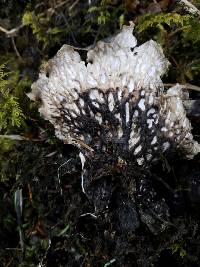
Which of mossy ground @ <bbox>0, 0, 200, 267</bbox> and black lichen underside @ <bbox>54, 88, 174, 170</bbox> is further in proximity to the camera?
mossy ground @ <bbox>0, 0, 200, 267</bbox>

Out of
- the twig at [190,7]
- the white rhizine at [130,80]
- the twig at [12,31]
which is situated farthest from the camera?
the twig at [12,31]

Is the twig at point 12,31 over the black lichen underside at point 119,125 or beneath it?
over

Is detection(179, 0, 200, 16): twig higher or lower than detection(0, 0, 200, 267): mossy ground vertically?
higher

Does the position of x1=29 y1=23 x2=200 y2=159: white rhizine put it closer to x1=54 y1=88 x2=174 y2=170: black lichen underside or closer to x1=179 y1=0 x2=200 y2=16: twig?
x1=54 y1=88 x2=174 y2=170: black lichen underside

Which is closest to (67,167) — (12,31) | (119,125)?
(119,125)

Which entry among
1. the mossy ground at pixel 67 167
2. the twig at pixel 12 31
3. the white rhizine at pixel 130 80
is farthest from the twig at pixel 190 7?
the twig at pixel 12 31

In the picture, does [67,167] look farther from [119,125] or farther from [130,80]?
[130,80]

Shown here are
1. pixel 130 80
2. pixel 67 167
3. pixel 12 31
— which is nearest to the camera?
pixel 130 80

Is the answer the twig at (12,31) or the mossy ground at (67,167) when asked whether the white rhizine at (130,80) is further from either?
the twig at (12,31)

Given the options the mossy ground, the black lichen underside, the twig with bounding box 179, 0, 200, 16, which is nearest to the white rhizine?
the black lichen underside

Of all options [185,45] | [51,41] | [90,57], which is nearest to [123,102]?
[90,57]

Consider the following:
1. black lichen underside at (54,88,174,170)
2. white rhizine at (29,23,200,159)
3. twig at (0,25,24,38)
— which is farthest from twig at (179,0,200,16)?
twig at (0,25,24,38)

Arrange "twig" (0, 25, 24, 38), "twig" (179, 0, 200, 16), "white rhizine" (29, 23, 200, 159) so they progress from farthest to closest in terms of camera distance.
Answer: "twig" (0, 25, 24, 38), "twig" (179, 0, 200, 16), "white rhizine" (29, 23, 200, 159)

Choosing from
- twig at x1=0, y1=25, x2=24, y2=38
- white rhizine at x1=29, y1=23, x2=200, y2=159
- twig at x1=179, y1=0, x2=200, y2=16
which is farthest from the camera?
twig at x1=0, y1=25, x2=24, y2=38
